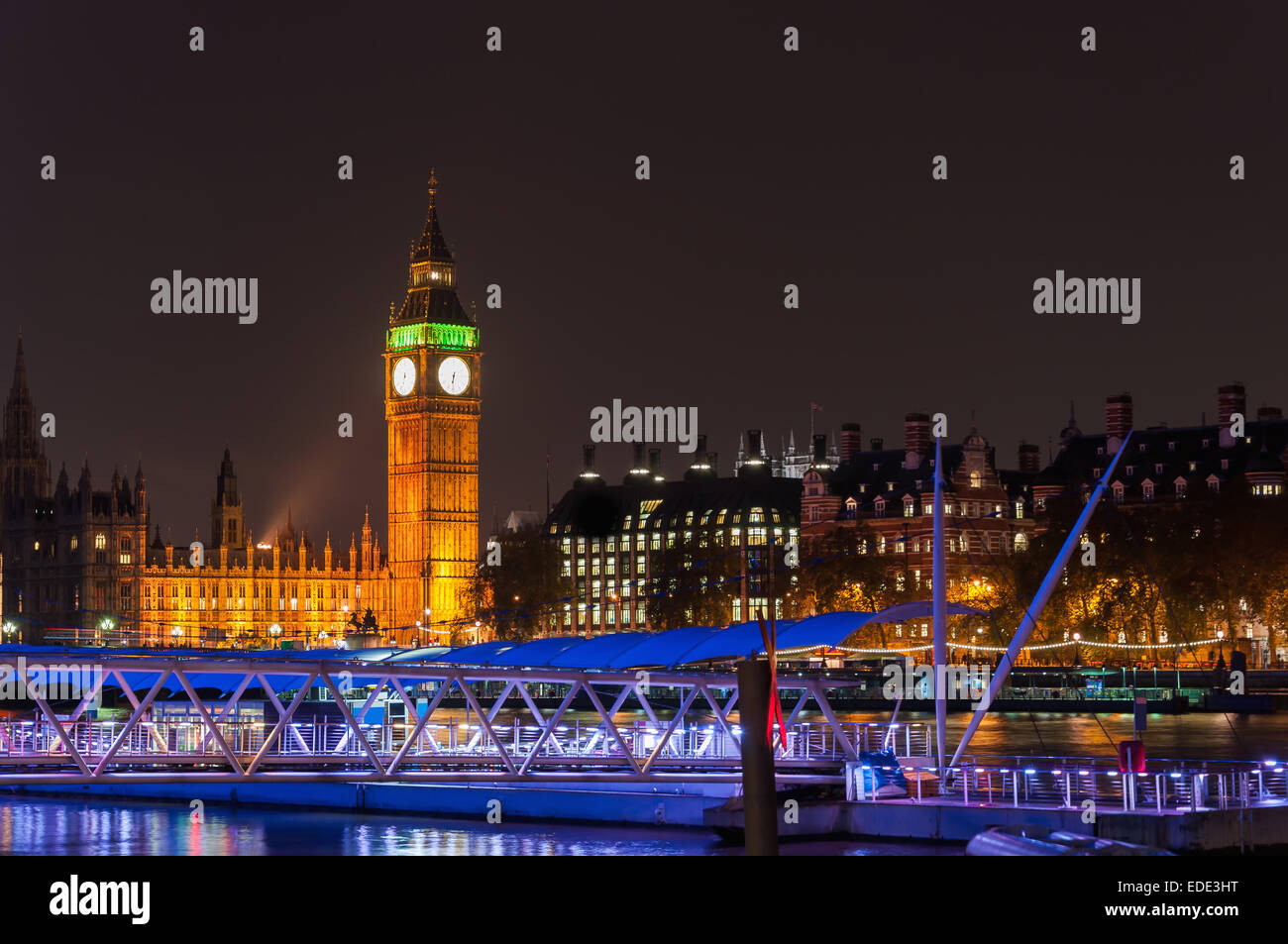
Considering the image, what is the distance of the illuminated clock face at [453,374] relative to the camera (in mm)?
194375

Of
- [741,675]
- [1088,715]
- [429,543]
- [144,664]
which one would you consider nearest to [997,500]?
[1088,715]

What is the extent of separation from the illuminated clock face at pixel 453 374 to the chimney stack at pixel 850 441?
49.0 meters

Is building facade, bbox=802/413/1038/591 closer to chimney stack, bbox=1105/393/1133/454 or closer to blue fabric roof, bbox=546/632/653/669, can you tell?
chimney stack, bbox=1105/393/1133/454

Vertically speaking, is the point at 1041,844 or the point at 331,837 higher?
the point at 1041,844

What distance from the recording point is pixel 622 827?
46.1 metres

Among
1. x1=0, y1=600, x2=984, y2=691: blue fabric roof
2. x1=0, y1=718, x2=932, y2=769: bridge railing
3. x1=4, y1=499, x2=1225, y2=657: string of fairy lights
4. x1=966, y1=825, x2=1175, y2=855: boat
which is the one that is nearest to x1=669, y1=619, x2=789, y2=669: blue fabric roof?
x1=0, y1=600, x2=984, y2=691: blue fabric roof

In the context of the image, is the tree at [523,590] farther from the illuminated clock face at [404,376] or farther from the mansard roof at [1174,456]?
the mansard roof at [1174,456]

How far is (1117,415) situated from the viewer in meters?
133

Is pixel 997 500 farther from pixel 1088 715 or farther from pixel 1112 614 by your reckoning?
pixel 1088 715

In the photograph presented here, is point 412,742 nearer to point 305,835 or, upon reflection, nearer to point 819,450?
point 305,835

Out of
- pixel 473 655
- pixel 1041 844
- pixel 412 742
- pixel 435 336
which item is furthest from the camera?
pixel 435 336

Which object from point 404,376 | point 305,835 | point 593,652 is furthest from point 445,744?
point 404,376

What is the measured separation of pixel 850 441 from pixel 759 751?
426 feet

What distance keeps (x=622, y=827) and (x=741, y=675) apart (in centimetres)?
2077
